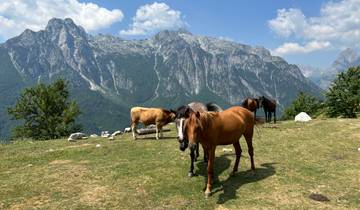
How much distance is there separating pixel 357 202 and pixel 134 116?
55.7 ft

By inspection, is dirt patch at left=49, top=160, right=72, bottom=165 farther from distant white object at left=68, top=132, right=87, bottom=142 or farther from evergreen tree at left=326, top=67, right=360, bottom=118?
evergreen tree at left=326, top=67, right=360, bottom=118

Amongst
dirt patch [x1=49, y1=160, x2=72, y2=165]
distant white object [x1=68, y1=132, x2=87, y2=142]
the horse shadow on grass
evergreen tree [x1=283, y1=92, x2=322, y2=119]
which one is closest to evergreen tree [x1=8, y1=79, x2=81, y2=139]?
distant white object [x1=68, y1=132, x2=87, y2=142]

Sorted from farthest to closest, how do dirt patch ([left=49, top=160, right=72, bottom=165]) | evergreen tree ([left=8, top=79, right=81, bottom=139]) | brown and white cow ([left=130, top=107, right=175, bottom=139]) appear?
evergreen tree ([left=8, top=79, right=81, bottom=139]) < brown and white cow ([left=130, top=107, right=175, bottom=139]) < dirt patch ([left=49, top=160, right=72, bottom=165])

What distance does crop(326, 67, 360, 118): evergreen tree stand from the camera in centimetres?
5266

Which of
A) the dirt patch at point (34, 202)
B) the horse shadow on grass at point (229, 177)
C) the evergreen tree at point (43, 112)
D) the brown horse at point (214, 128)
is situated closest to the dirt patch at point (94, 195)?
the dirt patch at point (34, 202)

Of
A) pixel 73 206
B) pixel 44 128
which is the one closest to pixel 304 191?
pixel 73 206

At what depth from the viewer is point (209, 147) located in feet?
54.4

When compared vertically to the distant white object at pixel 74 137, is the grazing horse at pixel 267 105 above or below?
above

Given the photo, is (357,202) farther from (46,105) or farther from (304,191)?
(46,105)

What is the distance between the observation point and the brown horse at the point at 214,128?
15.2 meters

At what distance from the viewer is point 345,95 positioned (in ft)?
175

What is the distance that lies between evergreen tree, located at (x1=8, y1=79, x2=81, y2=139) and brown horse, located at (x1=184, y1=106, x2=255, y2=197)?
52960 millimetres

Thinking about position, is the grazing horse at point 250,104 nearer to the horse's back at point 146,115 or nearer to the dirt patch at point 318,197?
the horse's back at point 146,115

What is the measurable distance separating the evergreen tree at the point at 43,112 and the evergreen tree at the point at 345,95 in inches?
1722
